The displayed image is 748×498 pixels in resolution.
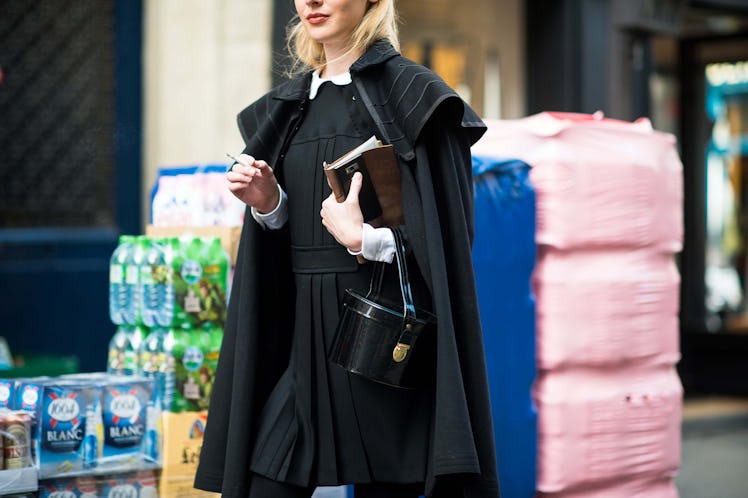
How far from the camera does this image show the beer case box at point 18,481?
3787 mm

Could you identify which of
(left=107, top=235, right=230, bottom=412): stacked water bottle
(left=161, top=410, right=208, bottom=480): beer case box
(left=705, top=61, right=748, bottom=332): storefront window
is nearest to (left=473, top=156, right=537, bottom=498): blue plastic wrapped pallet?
(left=107, top=235, right=230, bottom=412): stacked water bottle

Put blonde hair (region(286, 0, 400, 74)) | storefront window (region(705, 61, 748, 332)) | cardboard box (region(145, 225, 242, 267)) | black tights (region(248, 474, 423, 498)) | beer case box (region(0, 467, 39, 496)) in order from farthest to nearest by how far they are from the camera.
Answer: storefront window (region(705, 61, 748, 332))
cardboard box (region(145, 225, 242, 267))
beer case box (region(0, 467, 39, 496))
blonde hair (region(286, 0, 400, 74))
black tights (region(248, 474, 423, 498))

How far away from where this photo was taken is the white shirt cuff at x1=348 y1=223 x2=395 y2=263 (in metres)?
→ 2.89

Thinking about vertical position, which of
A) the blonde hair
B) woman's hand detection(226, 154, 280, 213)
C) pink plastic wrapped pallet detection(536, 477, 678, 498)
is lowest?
pink plastic wrapped pallet detection(536, 477, 678, 498)

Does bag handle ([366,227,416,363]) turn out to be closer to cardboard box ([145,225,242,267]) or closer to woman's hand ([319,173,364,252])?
woman's hand ([319,173,364,252])

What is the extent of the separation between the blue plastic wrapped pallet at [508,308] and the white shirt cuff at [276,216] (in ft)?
6.05

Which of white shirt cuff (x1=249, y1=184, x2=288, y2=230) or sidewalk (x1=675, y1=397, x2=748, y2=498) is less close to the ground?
white shirt cuff (x1=249, y1=184, x2=288, y2=230)

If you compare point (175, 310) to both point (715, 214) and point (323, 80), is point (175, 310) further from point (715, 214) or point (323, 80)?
point (715, 214)

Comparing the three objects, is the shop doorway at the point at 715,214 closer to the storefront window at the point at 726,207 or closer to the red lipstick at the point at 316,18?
the storefront window at the point at 726,207

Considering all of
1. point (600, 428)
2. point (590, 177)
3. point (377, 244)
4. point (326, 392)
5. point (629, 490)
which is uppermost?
point (590, 177)

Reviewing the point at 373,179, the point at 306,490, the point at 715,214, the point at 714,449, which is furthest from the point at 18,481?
the point at 715,214

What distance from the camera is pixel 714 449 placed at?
8.37m

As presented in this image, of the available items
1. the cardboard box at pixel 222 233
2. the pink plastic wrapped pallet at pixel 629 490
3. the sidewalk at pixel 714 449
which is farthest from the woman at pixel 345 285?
the sidewalk at pixel 714 449

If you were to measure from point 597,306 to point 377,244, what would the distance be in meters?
2.43
